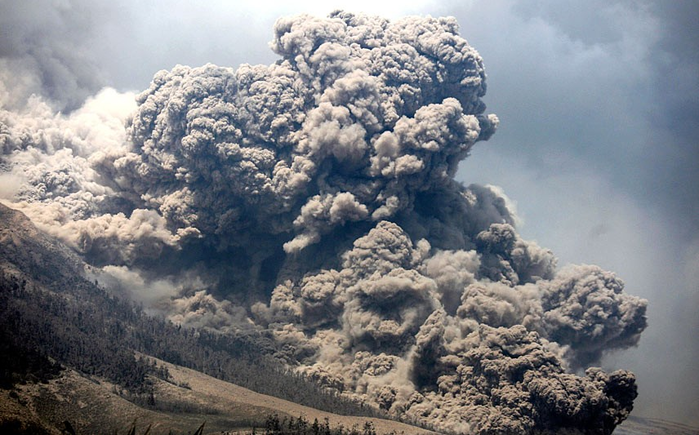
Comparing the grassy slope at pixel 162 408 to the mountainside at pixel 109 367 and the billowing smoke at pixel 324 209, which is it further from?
the billowing smoke at pixel 324 209

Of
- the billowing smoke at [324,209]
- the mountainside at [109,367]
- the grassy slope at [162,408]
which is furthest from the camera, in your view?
the billowing smoke at [324,209]

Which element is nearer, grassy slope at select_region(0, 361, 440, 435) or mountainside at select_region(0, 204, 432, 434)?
grassy slope at select_region(0, 361, 440, 435)

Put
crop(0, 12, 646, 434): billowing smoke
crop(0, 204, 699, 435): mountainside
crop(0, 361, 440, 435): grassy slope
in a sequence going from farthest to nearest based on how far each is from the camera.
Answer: crop(0, 12, 646, 434): billowing smoke → crop(0, 204, 699, 435): mountainside → crop(0, 361, 440, 435): grassy slope

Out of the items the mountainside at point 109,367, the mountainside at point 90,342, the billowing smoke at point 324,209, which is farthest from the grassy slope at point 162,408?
the billowing smoke at point 324,209

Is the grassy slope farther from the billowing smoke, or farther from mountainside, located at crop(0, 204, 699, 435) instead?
the billowing smoke

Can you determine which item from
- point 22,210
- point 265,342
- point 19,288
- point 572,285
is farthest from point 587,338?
point 22,210

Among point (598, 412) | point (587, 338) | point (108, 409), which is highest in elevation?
point (587, 338)

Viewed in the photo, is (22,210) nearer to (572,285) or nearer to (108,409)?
(108,409)

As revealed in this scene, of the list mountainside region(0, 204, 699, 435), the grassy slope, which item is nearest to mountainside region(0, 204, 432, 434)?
mountainside region(0, 204, 699, 435)
